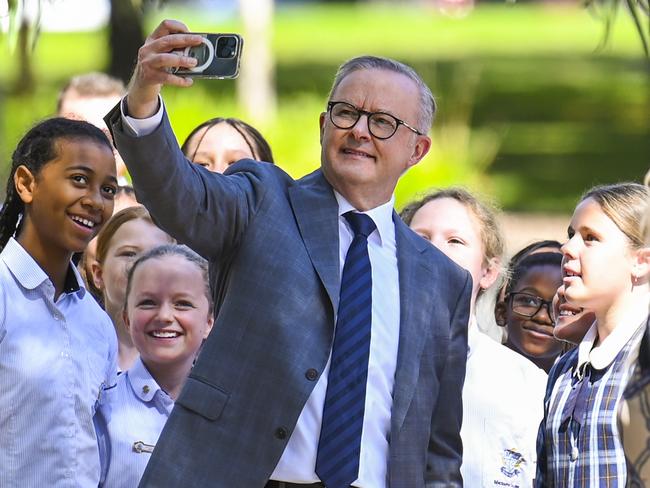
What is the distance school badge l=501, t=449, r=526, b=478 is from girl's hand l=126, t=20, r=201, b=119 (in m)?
1.96

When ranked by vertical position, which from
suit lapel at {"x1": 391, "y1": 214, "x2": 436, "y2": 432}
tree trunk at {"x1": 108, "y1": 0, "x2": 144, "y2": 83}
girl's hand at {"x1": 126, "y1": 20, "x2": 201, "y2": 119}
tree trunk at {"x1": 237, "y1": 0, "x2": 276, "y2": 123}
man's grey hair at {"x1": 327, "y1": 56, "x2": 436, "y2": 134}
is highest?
tree trunk at {"x1": 237, "y1": 0, "x2": 276, "y2": 123}

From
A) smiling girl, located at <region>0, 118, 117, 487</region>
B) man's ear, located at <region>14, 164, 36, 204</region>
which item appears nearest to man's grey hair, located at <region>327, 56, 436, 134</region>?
smiling girl, located at <region>0, 118, 117, 487</region>

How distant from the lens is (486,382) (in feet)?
14.9

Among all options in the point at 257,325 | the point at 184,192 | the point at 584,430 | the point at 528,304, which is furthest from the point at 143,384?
the point at 528,304

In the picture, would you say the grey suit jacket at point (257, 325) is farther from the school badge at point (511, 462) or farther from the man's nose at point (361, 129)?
the school badge at point (511, 462)

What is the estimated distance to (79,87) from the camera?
6.55 m

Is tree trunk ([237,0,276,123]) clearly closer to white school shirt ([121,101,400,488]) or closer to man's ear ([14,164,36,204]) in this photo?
man's ear ([14,164,36,204])

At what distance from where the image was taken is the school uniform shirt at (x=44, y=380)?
11.9 feet

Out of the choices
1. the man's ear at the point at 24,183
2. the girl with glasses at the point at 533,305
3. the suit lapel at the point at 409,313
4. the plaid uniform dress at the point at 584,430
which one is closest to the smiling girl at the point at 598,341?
the plaid uniform dress at the point at 584,430

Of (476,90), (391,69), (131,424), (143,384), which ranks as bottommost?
(131,424)

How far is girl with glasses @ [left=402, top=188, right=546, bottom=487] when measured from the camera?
4418mm

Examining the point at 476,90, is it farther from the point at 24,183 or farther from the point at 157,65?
the point at 157,65

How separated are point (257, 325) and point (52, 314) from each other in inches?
30.5

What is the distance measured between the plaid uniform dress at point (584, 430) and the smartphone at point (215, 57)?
4.60ft
